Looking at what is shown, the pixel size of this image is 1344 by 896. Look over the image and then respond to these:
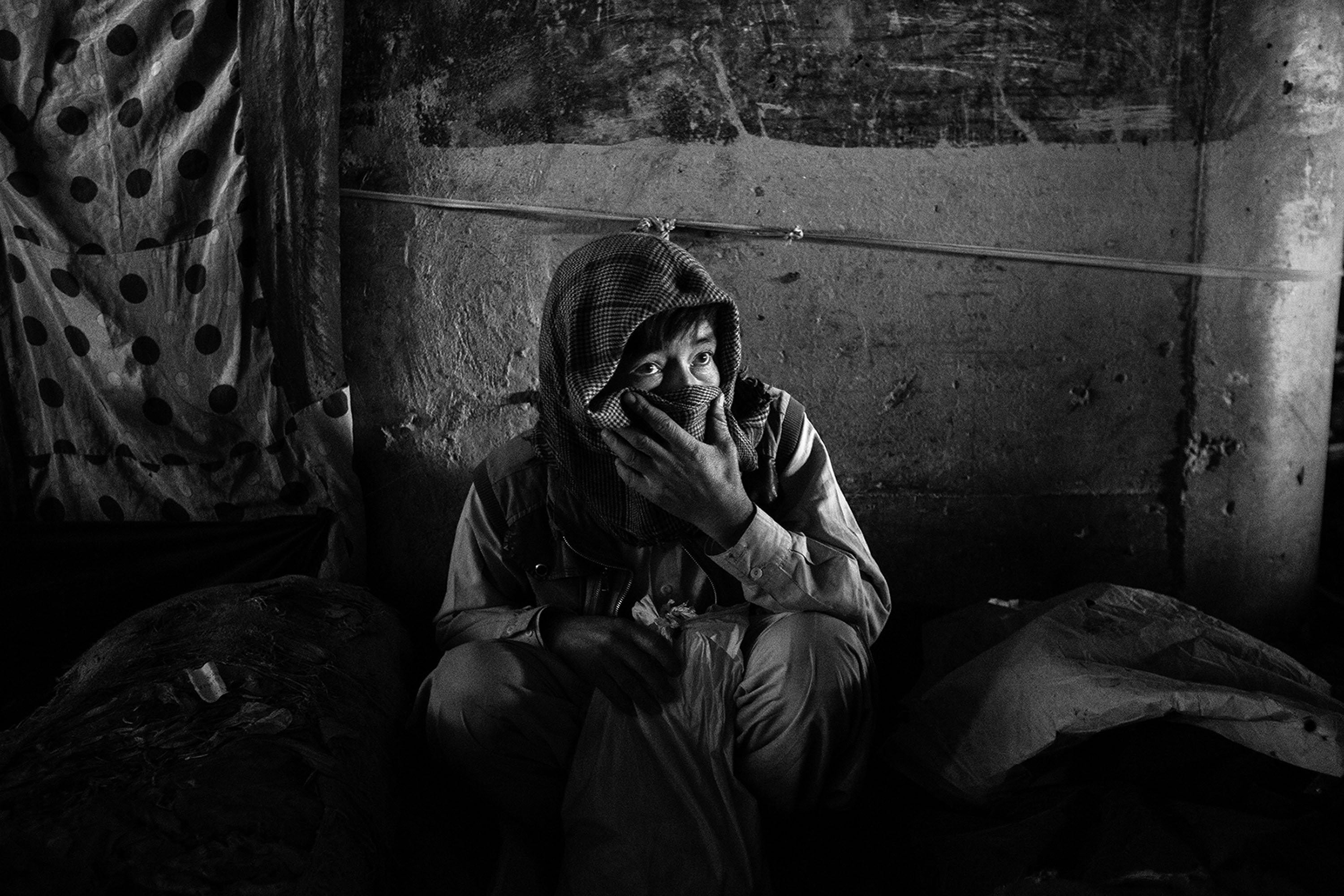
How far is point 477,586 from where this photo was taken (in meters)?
Answer: 2.09

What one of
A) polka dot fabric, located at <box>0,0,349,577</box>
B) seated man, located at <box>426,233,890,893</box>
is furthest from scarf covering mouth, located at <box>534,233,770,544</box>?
polka dot fabric, located at <box>0,0,349,577</box>

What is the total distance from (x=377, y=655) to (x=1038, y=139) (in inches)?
90.1

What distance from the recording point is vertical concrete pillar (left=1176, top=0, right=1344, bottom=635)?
250 cm

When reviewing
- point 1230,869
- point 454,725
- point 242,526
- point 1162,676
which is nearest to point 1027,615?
point 1162,676

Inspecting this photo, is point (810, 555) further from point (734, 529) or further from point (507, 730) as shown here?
point (507, 730)

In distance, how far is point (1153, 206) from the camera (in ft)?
8.60

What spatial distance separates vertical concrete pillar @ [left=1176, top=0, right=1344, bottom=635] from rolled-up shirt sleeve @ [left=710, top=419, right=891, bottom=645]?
1.29 metres

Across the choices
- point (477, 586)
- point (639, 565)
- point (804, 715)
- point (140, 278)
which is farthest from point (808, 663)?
point (140, 278)

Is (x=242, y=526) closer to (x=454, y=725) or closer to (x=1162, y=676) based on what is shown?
(x=454, y=725)

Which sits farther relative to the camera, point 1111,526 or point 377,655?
point 1111,526

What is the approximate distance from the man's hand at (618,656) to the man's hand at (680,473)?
0.91ft

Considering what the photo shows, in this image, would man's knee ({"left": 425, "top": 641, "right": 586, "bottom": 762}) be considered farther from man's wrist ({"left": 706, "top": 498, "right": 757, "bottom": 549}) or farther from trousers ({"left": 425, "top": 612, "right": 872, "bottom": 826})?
man's wrist ({"left": 706, "top": 498, "right": 757, "bottom": 549})

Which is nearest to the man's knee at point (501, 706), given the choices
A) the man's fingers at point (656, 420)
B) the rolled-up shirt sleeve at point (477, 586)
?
the rolled-up shirt sleeve at point (477, 586)

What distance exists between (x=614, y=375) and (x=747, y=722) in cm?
76
